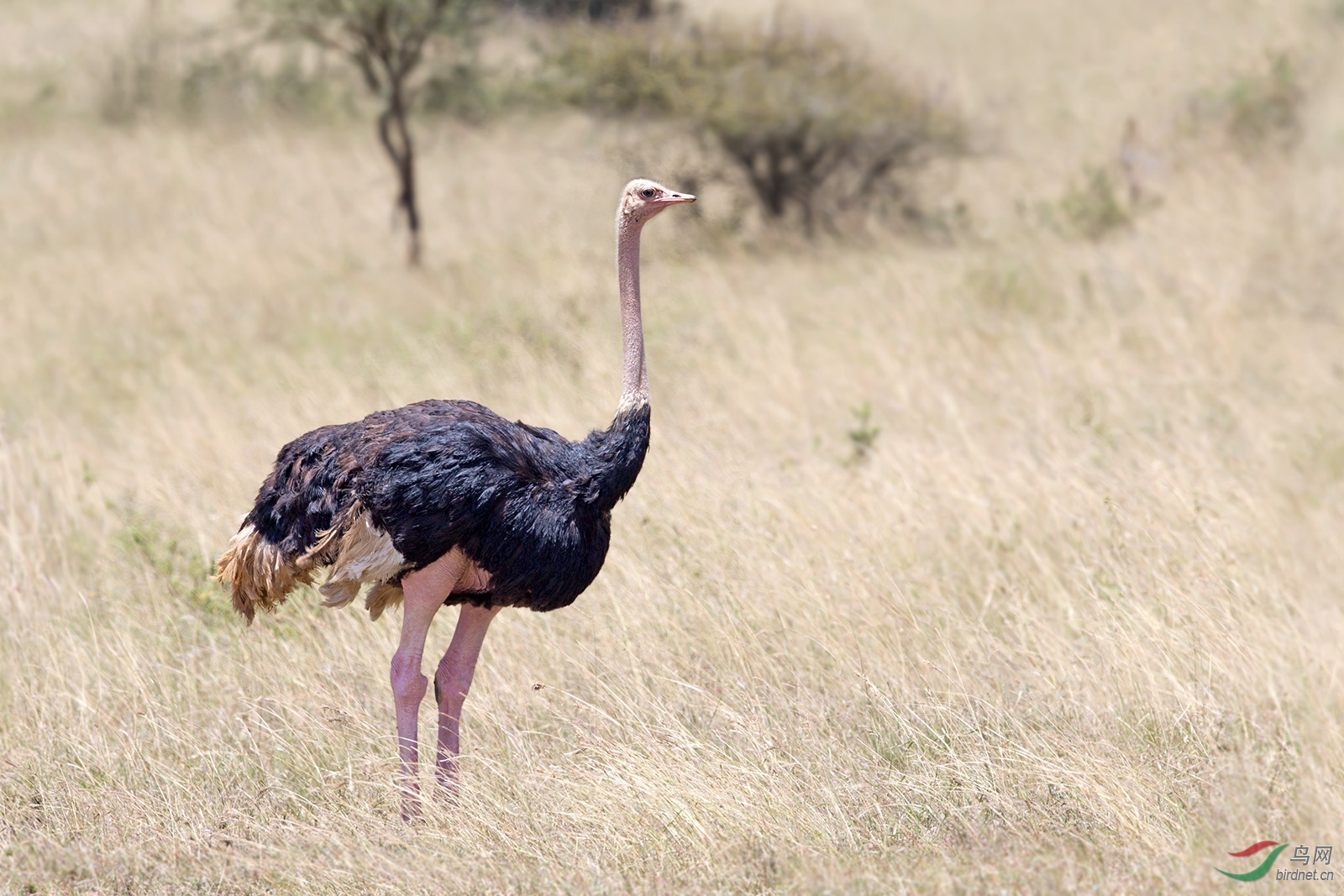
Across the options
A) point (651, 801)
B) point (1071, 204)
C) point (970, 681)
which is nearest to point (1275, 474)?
point (970, 681)

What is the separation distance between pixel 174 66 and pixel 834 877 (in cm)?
1837

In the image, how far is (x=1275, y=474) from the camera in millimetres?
7016

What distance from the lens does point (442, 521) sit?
3.90m

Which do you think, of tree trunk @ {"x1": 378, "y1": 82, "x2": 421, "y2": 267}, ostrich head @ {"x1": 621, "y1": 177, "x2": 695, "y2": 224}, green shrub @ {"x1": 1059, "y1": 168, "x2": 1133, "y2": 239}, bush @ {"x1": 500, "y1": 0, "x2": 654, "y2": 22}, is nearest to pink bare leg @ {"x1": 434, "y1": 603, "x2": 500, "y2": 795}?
ostrich head @ {"x1": 621, "y1": 177, "x2": 695, "y2": 224}

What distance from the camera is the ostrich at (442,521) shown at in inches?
155

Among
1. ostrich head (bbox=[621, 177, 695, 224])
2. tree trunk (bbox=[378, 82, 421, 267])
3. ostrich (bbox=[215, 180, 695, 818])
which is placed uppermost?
ostrich head (bbox=[621, 177, 695, 224])

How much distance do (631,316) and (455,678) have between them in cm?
122

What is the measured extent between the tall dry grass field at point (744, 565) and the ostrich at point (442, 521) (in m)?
0.45

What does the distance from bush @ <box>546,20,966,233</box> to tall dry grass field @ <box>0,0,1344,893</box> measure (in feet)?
2.29

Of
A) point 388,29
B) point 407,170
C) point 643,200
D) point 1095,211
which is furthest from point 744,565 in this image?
point 388,29

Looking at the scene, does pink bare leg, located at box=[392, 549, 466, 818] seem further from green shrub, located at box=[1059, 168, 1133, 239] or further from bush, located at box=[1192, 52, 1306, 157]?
bush, located at box=[1192, 52, 1306, 157]

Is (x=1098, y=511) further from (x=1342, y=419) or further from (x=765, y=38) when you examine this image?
(x=765, y=38)

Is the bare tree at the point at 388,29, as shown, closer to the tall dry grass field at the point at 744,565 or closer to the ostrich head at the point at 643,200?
the tall dry grass field at the point at 744,565

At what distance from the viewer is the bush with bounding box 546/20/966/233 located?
12.6m
